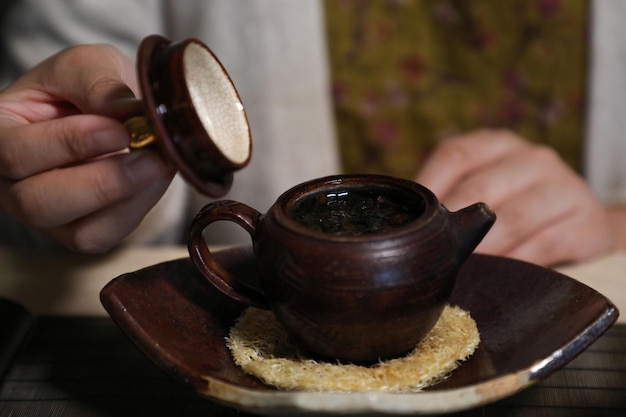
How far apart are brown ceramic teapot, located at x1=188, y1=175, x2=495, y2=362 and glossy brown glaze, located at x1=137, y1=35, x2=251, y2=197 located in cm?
12

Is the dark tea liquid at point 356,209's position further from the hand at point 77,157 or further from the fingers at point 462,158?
the fingers at point 462,158

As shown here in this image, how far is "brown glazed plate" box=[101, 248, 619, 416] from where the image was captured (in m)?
0.70

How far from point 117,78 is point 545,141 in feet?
4.15

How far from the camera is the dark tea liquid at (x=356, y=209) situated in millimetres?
819

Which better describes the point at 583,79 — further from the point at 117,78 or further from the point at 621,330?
the point at 117,78

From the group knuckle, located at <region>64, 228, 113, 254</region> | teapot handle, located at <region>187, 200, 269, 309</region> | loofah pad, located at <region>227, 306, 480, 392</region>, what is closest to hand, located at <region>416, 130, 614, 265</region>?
loofah pad, located at <region>227, 306, 480, 392</region>

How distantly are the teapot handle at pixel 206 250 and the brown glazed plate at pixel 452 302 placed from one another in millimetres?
A: 66

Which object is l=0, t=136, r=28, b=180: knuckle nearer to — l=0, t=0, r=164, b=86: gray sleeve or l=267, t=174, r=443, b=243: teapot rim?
l=267, t=174, r=443, b=243: teapot rim

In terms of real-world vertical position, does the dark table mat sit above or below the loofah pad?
below

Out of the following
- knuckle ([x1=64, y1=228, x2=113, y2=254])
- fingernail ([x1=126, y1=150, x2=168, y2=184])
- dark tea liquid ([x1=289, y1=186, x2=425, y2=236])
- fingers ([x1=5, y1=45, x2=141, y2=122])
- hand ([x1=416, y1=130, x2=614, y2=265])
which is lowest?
hand ([x1=416, y1=130, x2=614, y2=265])

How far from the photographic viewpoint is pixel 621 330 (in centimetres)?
105

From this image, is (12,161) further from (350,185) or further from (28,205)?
(350,185)

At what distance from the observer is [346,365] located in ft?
2.69

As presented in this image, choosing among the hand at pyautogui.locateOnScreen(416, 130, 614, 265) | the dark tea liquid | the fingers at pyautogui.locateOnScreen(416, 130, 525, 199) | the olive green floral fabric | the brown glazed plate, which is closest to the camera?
the brown glazed plate
